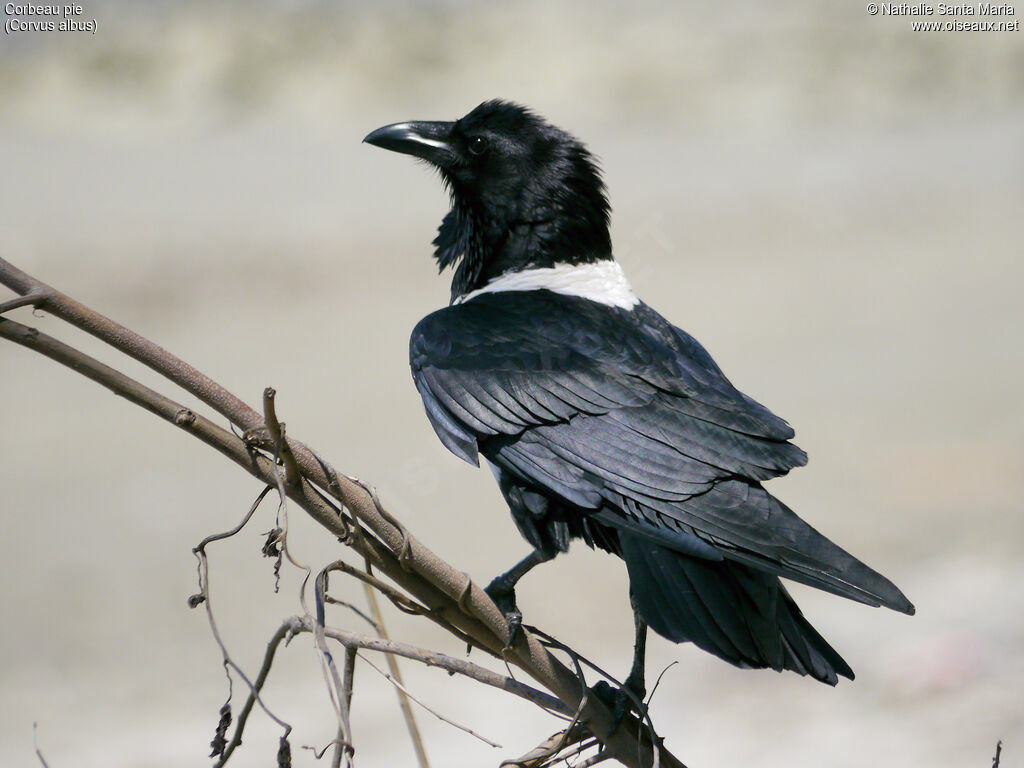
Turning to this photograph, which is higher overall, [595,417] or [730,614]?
[595,417]

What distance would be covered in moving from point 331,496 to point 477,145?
179 centimetres

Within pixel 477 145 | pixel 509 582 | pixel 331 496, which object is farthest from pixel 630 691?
A: pixel 477 145

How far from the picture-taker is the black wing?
244 centimetres

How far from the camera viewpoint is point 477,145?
3.62m

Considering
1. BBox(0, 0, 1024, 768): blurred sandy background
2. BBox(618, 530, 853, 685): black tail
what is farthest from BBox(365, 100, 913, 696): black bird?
BBox(0, 0, 1024, 768): blurred sandy background

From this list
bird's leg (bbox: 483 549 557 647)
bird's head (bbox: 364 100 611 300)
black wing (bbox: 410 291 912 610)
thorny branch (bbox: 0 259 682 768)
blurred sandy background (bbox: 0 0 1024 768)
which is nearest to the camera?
thorny branch (bbox: 0 259 682 768)

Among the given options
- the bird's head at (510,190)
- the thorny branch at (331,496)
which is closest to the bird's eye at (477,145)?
the bird's head at (510,190)

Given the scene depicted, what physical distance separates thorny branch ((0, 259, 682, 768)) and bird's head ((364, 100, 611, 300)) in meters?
1.48

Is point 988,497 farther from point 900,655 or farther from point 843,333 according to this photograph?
point 843,333

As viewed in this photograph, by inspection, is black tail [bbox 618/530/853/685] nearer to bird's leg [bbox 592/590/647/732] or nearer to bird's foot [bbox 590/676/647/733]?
bird's leg [bbox 592/590/647/732]

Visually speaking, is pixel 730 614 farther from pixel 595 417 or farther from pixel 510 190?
pixel 510 190

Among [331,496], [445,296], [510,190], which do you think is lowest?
[331,496]

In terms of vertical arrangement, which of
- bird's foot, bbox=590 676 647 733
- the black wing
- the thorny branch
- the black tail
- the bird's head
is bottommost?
the thorny branch

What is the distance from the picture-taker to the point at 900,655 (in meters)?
6.21
